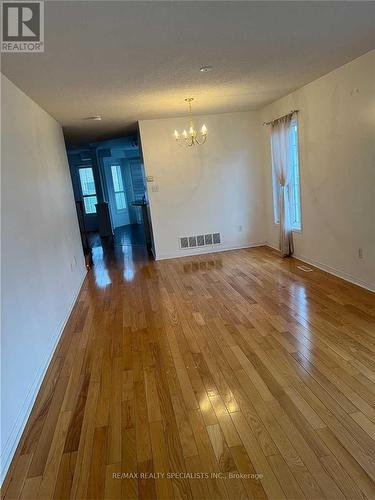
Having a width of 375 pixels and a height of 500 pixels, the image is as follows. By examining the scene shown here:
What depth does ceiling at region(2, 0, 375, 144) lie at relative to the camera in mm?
1990

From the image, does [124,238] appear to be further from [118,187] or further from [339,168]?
[339,168]

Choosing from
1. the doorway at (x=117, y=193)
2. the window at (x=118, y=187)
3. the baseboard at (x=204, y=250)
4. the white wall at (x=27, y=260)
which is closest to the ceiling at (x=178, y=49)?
the white wall at (x=27, y=260)

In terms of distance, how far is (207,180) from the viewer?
20.1ft

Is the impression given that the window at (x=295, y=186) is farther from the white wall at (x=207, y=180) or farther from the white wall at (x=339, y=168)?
the white wall at (x=207, y=180)

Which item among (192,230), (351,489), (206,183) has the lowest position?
(351,489)

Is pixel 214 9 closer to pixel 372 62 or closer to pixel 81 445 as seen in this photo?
pixel 372 62

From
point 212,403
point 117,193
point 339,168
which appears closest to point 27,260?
point 212,403

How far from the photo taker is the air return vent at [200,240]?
6262 millimetres

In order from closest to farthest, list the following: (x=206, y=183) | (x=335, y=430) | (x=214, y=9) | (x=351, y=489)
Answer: (x=351, y=489) → (x=335, y=430) → (x=214, y=9) → (x=206, y=183)

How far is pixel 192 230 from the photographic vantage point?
20.5 feet

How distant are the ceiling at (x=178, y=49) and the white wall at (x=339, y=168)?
0.27m

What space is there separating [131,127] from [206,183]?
5.80 ft

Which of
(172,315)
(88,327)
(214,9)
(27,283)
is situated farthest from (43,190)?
(214,9)

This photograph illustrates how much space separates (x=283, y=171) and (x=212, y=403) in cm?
403
